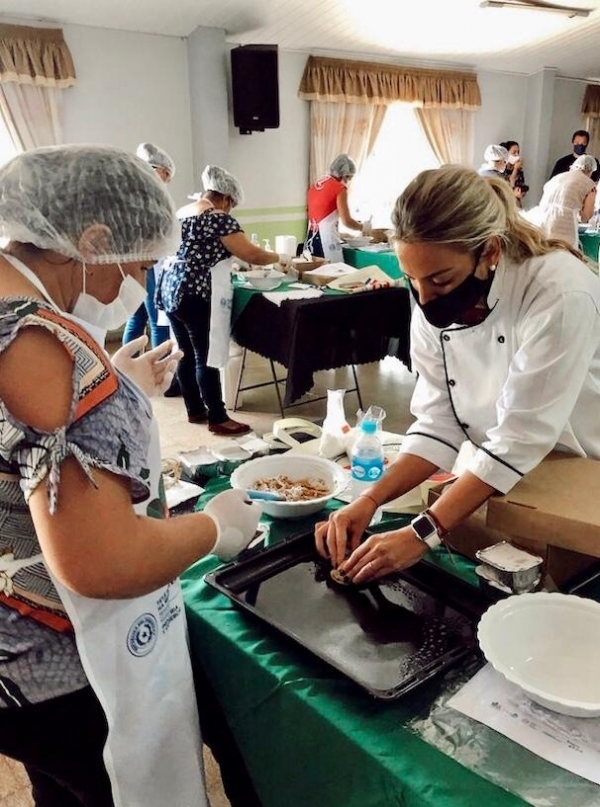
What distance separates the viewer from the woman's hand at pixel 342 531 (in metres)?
0.99

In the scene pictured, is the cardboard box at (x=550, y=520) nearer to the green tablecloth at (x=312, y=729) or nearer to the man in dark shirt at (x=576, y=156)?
the green tablecloth at (x=312, y=729)

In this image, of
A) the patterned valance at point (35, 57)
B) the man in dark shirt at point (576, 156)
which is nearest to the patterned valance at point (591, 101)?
the man in dark shirt at point (576, 156)

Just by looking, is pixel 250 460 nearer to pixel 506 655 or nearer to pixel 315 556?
pixel 315 556

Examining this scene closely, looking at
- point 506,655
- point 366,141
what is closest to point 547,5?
point 366,141

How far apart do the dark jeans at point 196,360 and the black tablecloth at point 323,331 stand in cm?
A: 21

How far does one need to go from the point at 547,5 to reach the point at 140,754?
617 cm

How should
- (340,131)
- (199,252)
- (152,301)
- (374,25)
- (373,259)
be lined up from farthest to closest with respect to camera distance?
1. (340,131)
2. (374,25)
3. (373,259)
4. (152,301)
5. (199,252)

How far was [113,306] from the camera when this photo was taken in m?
0.83

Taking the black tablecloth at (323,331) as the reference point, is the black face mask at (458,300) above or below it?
above

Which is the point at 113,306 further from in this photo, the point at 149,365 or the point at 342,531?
the point at 342,531

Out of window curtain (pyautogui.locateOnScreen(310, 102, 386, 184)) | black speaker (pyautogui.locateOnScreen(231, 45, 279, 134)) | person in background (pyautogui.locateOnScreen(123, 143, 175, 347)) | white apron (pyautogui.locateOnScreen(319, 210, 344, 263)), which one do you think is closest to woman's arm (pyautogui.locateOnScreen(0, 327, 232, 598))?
person in background (pyautogui.locateOnScreen(123, 143, 175, 347))

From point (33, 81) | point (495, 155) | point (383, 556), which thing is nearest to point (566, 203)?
point (495, 155)

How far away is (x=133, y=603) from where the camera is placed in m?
0.80

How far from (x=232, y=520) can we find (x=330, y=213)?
4.11 meters
